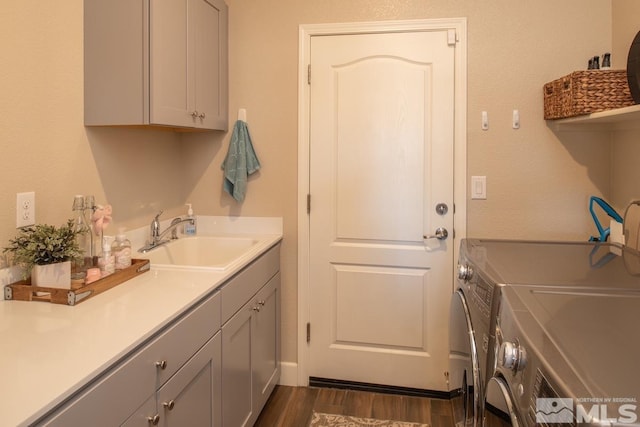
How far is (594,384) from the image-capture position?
2.28ft

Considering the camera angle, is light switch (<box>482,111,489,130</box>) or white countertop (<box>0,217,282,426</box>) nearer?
white countertop (<box>0,217,282,426</box>)

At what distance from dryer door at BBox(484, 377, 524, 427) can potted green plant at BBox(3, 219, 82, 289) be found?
1.31 meters

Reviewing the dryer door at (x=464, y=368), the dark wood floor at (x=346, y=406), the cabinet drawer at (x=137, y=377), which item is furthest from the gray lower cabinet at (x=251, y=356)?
the dryer door at (x=464, y=368)

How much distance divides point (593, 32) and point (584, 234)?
1030 millimetres

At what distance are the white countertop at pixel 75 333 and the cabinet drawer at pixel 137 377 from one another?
0.12 feet

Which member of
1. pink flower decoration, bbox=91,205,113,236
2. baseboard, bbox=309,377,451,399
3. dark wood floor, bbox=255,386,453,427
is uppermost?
pink flower decoration, bbox=91,205,113,236

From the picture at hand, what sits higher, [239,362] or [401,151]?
[401,151]

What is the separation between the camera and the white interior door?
2.44 meters

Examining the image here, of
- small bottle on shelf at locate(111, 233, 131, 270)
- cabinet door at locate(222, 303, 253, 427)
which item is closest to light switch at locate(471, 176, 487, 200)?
cabinet door at locate(222, 303, 253, 427)

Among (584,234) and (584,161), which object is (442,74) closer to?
(584,161)

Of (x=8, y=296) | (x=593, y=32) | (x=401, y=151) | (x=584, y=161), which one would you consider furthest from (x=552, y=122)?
(x=8, y=296)

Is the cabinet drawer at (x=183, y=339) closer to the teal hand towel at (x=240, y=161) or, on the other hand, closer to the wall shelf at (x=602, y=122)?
the teal hand towel at (x=240, y=161)

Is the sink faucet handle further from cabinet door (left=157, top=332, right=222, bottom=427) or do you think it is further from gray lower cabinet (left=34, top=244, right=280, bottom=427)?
cabinet door (left=157, top=332, right=222, bottom=427)

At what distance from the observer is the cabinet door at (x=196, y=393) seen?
1.29 metres
